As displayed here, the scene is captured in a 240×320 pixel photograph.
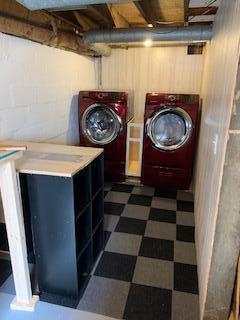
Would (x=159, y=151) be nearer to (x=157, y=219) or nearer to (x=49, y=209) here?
(x=157, y=219)

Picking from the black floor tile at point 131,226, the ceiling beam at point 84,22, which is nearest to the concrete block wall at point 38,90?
the ceiling beam at point 84,22

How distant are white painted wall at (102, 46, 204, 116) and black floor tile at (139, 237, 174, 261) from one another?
2.26 meters

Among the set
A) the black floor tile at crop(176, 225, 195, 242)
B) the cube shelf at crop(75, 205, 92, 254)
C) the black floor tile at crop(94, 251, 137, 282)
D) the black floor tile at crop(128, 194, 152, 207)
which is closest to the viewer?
the cube shelf at crop(75, 205, 92, 254)

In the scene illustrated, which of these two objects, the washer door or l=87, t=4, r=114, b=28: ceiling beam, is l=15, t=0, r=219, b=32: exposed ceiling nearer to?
l=87, t=4, r=114, b=28: ceiling beam

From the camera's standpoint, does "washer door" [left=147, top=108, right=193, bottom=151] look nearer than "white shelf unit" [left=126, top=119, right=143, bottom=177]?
Yes

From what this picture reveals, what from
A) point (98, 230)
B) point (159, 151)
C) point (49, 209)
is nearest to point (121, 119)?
point (159, 151)

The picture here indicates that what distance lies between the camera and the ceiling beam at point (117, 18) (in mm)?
2669

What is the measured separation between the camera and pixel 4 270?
76.8 inches

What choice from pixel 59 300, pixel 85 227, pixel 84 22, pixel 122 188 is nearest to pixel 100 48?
pixel 84 22

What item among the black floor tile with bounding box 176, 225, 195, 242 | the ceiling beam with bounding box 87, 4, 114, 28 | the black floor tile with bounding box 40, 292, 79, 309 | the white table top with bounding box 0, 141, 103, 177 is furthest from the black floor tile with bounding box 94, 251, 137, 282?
the ceiling beam with bounding box 87, 4, 114, 28

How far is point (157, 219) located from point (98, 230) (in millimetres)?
828

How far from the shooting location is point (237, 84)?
1.09m

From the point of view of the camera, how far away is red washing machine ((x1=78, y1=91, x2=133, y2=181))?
3.19m

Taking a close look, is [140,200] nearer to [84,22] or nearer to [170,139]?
[170,139]
